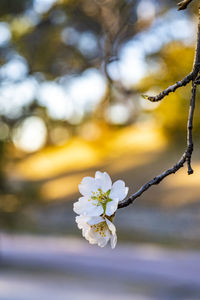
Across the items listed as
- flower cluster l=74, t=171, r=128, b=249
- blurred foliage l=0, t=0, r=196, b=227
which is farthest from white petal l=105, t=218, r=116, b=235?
blurred foliage l=0, t=0, r=196, b=227

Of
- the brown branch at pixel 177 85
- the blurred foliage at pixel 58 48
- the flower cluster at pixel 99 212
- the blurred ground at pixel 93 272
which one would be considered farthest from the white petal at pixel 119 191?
the blurred ground at pixel 93 272

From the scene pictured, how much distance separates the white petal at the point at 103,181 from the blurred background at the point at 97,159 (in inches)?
35.0

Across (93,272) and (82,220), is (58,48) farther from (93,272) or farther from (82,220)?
(82,220)

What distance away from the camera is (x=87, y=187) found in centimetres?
69

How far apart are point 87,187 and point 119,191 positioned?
5 centimetres

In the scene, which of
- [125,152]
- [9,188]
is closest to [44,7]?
[9,188]

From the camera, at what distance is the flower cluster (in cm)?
63

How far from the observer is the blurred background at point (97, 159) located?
351cm

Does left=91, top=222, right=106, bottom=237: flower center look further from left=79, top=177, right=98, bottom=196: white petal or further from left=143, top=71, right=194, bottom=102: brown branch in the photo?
left=143, top=71, right=194, bottom=102: brown branch

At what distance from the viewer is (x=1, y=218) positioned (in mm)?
6855

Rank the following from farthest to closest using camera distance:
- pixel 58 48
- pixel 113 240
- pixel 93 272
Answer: pixel 93 272 → pixel 58 48 → pixel 113 240

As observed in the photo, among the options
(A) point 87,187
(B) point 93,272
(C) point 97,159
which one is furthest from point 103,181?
(C) point 97,159

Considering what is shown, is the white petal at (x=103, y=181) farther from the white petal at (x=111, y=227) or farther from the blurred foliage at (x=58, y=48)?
the blurred foliage at (x=58, y=48)

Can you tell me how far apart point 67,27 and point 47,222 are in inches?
314
